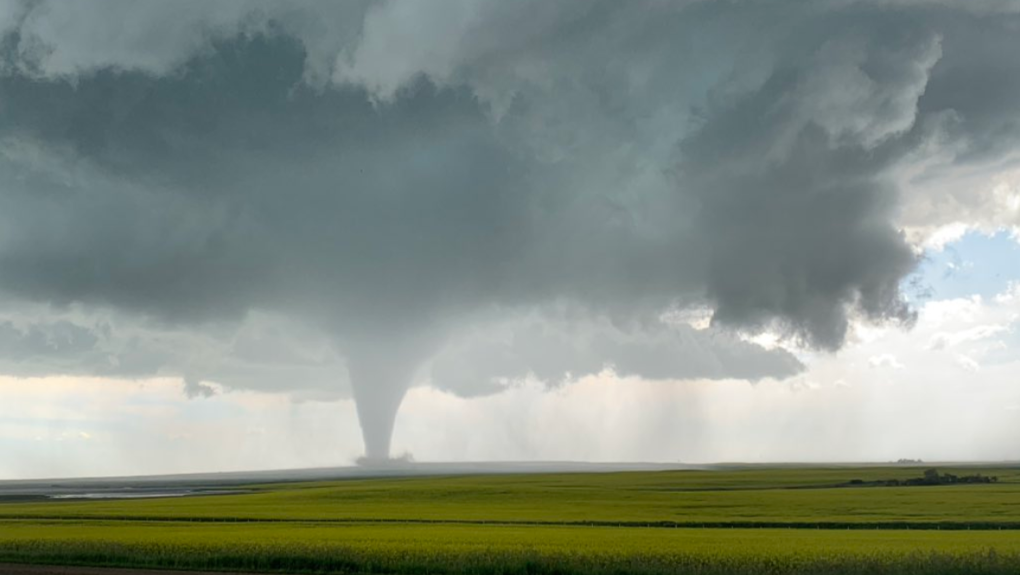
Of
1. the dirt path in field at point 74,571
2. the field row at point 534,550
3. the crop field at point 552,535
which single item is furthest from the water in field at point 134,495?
the dirt path in field at point 74,571

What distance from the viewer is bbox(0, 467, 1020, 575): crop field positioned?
37.8 metres

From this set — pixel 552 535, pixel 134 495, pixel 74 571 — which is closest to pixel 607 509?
pixel 552 535

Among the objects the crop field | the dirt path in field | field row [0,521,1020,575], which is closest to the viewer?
field row [0,521,1020,575]

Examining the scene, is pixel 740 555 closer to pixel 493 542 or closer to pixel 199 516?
pixel 493 542

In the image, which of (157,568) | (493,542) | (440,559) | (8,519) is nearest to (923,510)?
(493,542)

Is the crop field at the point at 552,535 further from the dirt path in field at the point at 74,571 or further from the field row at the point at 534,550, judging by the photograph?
the dirt path in field at the point at 74,571

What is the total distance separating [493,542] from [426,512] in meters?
28.4

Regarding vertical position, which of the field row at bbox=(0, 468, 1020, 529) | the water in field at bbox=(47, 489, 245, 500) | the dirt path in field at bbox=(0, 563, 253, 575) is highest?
the dirt path in field at bbox=(0, 563, 253, 575)

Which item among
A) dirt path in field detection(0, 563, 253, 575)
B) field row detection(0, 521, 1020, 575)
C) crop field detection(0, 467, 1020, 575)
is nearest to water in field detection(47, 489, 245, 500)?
crop field detection(0, 467, 1020, 575)

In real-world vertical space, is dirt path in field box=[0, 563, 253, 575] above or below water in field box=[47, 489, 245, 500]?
above

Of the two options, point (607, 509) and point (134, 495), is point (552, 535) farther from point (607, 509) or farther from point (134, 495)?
point (134, 495)

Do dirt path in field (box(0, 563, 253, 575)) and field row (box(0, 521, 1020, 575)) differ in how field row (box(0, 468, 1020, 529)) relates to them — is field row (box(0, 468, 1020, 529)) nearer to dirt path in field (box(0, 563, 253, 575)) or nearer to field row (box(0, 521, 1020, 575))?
field row (box(0, 521, 1020, 575))

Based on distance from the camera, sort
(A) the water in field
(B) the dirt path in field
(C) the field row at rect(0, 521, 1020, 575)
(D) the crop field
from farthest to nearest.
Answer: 1. (A) the water in field
2. (B) the dirt path in field
3. (D) the crop field
4. (C) the field row at rect(0, 521, 1020, 575)

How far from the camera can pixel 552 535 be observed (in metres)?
48.2
